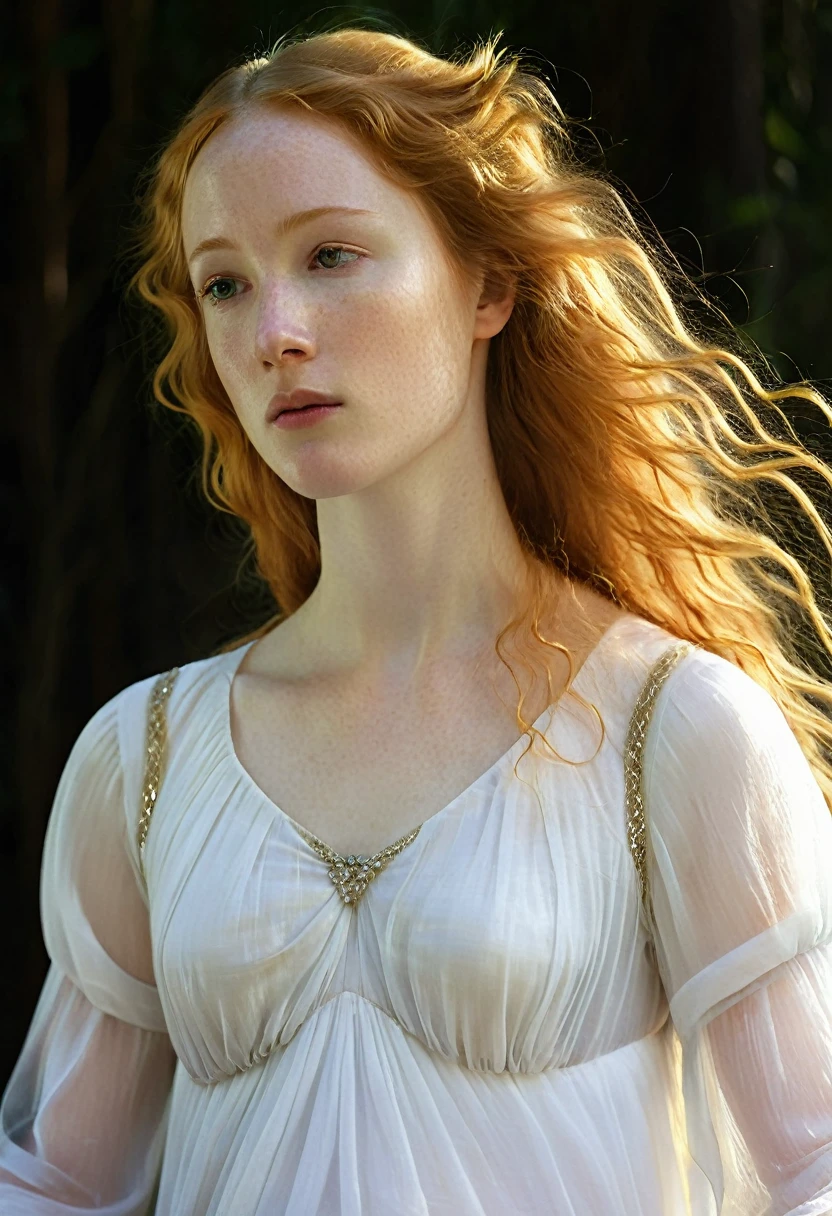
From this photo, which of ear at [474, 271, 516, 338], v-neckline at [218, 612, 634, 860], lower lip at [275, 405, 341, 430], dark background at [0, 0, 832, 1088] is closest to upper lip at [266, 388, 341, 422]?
lower lip at [275, 405, 341, 430]

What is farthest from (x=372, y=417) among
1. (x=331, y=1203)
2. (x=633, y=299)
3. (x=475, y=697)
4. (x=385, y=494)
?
(x=331, y=1203)

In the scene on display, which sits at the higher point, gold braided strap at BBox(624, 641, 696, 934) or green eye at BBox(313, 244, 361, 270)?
green eye at BBox(313, 244, 361, 270)

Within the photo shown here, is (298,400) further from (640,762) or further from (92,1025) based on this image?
(92,1025)

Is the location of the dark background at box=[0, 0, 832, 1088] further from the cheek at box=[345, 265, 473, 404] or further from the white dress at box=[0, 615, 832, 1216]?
the white dress at box=[0, 615, 832, 1216]

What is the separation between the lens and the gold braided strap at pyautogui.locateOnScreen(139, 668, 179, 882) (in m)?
1.58

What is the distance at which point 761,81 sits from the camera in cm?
207

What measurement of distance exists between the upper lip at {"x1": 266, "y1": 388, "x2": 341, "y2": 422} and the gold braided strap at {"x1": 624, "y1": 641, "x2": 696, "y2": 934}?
0.38 m

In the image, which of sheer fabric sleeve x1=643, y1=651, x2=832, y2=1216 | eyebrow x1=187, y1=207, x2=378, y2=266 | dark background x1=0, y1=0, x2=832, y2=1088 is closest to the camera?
sheer fabric sleeve x1=643, y1=651, x2=832, y2=1216

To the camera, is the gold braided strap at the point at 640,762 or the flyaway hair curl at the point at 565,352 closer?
the gold braided strap at the point at 640,762

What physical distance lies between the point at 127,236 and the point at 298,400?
1.08 metres

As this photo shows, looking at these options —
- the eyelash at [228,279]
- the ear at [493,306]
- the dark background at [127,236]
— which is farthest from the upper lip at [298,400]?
the dark background at [127,236]

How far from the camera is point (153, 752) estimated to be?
1610 mm

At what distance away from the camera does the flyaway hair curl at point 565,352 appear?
149 cm

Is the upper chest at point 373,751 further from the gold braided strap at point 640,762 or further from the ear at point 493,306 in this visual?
the ear at point 493,306
